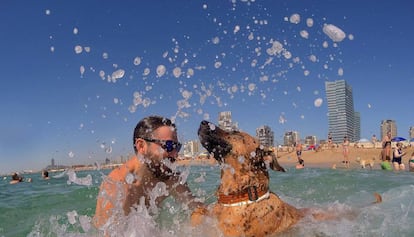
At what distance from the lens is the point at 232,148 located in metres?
3.40

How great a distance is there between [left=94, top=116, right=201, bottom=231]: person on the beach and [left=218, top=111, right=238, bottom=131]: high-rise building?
1.77 feet

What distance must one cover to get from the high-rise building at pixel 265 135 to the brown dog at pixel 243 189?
237mm

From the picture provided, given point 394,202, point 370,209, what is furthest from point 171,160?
point 394,202

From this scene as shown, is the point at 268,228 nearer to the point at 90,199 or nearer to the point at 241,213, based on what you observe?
the point at 241,213

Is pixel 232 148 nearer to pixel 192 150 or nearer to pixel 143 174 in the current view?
pixel 143 174

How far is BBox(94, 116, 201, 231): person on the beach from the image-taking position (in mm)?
3873

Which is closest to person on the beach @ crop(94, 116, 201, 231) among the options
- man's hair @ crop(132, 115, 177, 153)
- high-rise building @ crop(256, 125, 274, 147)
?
man's hair @ crop(132, 115, 177, 153)

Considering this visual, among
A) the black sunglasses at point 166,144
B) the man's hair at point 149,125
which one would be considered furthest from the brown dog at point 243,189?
the man's hair at point 149,125

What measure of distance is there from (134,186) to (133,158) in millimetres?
336

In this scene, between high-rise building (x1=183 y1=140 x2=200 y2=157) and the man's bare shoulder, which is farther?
high-rise building (x1=183 y1=140 x2=200 y2=157)

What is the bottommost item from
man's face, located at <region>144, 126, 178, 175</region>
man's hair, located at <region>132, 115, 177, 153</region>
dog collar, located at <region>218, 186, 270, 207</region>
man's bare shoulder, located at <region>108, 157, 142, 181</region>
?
dog collar, located at <region>218, 186, 270, 207</region>

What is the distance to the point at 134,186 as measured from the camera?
3963 millimetres

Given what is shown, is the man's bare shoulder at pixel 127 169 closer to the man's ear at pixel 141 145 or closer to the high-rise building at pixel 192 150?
the man's ear at pixel 141 145

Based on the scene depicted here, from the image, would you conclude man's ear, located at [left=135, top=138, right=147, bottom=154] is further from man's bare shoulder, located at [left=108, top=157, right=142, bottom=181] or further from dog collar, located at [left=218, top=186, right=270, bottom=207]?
dog collar, located at [left=218, top=186, right=270, bottom=207]
